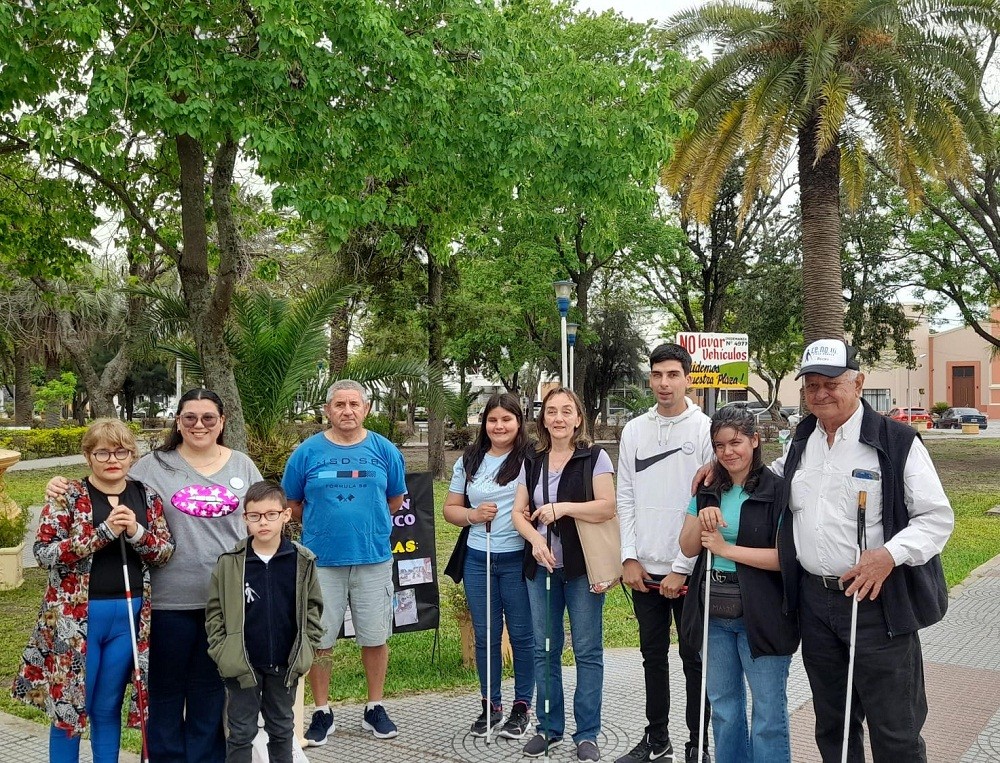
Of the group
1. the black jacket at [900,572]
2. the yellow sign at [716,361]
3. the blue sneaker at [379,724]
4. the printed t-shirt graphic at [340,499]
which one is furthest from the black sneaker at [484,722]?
the yellow sign at [716,361]

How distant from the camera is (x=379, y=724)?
187 inches

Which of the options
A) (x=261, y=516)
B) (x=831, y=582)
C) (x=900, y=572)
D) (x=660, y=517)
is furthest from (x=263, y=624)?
(x=900, y=572)

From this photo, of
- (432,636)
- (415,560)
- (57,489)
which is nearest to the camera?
(57,489)

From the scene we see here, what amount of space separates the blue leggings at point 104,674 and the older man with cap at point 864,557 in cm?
281

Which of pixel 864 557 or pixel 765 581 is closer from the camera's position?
pixel 864 557

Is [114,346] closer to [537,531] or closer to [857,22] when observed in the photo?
[857,22]

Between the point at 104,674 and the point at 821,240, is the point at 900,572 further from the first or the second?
the point at 821,240

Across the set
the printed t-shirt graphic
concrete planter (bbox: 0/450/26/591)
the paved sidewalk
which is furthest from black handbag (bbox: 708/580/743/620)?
concrete planter (bbox: 0/450/26/591)

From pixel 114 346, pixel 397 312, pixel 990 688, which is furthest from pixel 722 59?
pixel 114 346

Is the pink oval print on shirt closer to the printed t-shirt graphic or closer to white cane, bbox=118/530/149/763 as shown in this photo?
white cane, bbox=118/530/149/763

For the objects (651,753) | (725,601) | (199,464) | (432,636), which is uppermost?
(199,464)

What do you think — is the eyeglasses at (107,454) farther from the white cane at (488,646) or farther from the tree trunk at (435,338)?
the tree trunk at (435,338)

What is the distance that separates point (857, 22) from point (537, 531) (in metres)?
12.0

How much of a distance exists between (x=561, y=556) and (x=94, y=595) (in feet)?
7.23
